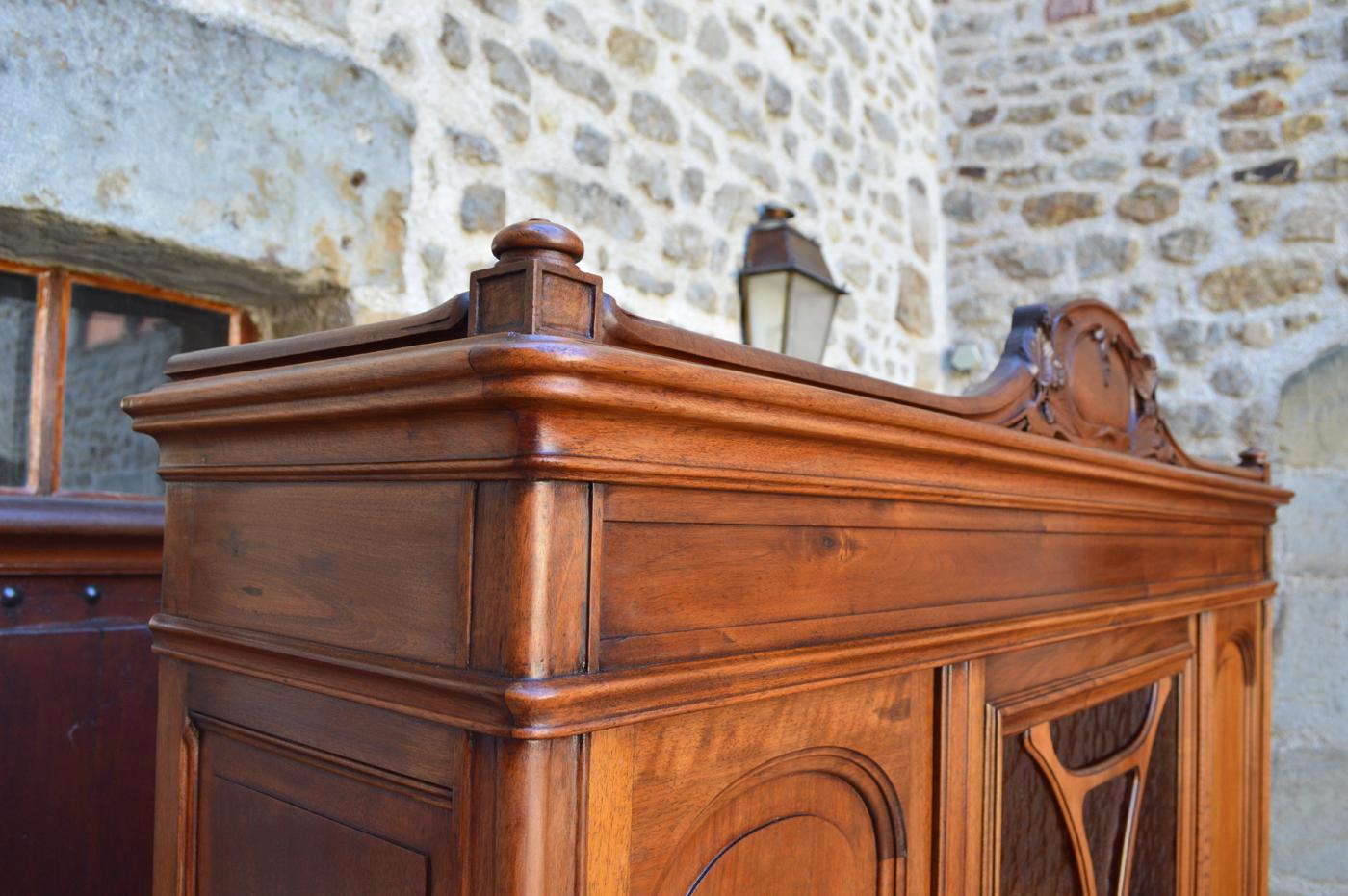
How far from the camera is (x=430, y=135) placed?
66.2 inches

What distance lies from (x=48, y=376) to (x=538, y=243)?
112 centimetres

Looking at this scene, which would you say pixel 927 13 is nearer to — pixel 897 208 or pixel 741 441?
pixel 897 208

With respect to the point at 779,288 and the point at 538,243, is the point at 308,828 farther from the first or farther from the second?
A: the point at 779,288

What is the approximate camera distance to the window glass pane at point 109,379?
4.63ft

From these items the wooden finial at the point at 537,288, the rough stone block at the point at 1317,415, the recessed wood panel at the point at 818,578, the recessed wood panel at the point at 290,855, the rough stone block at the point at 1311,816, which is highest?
the rough stone block at the point at 1317,415

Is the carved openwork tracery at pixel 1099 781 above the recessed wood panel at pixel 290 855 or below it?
below

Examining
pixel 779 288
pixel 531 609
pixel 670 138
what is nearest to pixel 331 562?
pixel 531 609

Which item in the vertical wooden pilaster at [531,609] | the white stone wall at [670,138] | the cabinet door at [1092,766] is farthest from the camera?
the white stone wall at [670,138]

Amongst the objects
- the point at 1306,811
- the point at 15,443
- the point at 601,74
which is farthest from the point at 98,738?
the point at 1306,811

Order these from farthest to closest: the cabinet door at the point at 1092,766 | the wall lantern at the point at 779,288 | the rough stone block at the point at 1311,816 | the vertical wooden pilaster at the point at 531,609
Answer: the rough stone block at the point at 1311,816, the wall lantern at the point at 779,288, the cabinet door at the point at 1092,766, the vertical wooden pilaster at the point at 531,609

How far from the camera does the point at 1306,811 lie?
2.78 meters

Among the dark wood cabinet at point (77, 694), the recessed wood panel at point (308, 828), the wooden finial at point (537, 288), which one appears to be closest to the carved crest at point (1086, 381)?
the wooden finial at point (537, 288)

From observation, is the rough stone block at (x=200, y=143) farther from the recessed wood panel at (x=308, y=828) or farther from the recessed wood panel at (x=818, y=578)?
the recessed wood panel at (x=818, y=578)

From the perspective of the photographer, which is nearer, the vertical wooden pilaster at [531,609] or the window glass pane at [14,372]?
the vertical wooden pilaster at [531,609]
